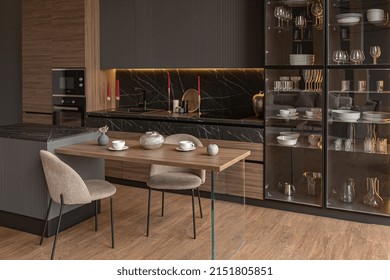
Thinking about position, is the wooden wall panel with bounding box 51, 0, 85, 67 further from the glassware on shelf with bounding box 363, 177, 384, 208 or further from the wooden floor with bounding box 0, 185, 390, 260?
the glassware on shelf with bounding box 363, 177, 384, 208

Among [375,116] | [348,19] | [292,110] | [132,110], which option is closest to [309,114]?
[292,110]

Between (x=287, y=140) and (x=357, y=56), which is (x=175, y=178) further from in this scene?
(x=357, y=56)

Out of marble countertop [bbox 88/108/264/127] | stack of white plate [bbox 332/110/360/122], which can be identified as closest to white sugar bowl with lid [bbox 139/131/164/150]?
marble countertop [bbox 88/108/264/127]

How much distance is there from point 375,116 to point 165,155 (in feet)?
6.52

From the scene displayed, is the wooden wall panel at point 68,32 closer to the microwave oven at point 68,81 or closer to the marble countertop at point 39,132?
the microwave oven at point 68,81

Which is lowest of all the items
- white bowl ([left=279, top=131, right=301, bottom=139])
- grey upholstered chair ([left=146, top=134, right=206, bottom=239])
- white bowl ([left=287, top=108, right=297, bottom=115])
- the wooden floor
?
the wooden floor

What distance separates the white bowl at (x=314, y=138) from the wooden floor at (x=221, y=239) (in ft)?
2.28

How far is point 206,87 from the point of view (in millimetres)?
5215

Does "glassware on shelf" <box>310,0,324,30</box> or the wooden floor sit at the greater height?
"glassware on shelf" <box>310,0,324,30</box>

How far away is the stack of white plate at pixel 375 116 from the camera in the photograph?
3906 millimetres

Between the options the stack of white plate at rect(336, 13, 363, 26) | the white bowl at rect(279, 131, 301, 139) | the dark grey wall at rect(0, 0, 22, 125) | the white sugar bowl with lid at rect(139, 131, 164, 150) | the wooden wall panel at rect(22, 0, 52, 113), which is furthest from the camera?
the dark grey wall at rect(0, 0, 22, 125)

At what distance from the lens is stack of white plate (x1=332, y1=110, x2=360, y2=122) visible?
403 cm

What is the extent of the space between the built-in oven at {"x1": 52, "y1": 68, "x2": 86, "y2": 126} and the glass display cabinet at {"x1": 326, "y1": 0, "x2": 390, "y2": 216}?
2.87m

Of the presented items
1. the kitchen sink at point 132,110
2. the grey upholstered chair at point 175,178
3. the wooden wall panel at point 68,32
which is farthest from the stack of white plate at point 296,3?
the wooden wall panel at point 68,32
